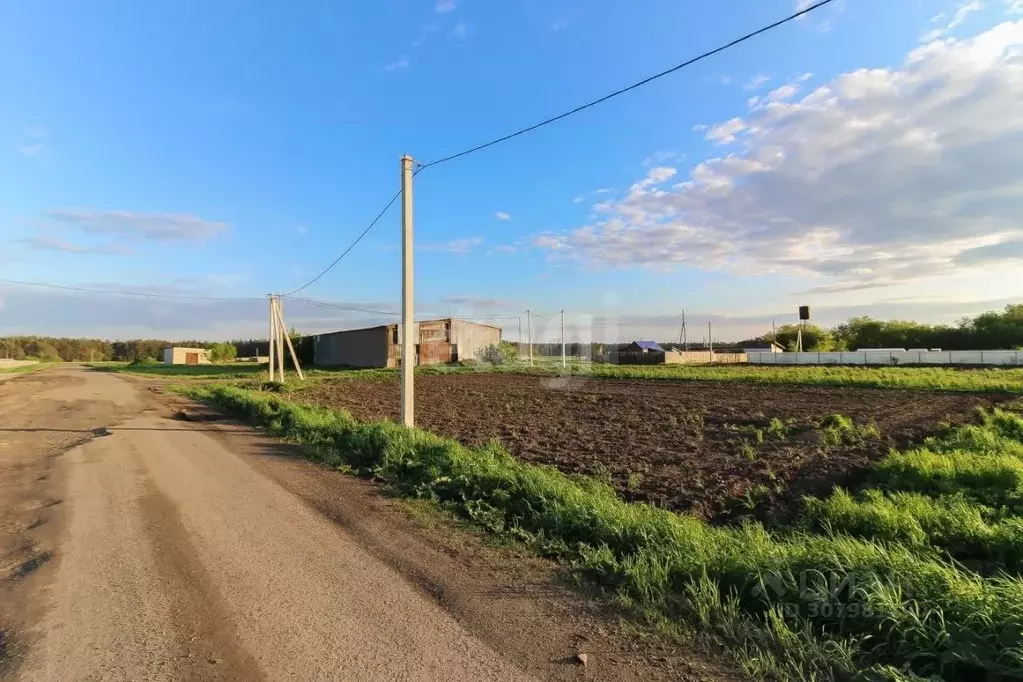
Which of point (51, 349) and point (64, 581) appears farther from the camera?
point (51, 349)

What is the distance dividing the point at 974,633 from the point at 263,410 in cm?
1449

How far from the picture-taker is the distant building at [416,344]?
42250 mm

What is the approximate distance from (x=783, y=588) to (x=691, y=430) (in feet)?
28.7

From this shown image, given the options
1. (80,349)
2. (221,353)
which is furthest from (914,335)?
(80,349)

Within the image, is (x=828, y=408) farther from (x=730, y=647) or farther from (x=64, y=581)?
(x=64, y=581)

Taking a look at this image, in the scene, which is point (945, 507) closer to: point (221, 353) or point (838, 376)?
point (838, 376)

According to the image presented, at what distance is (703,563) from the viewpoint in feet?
13.1

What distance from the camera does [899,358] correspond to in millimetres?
50031

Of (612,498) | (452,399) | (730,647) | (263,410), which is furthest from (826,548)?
(452,399)

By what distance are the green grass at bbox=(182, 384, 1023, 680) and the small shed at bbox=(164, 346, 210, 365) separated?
82.0 metres

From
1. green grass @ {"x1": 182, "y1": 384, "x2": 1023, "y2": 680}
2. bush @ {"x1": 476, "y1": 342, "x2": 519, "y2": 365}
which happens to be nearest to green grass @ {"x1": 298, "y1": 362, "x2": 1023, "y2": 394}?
bush @ {"x1": 476, "y1": 342, "x2": 519, "y2": 365}

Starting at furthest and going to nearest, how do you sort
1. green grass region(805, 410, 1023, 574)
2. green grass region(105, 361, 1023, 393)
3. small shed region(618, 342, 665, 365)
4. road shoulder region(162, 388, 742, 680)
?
small shed region(618, 342, 665, 365)
green grass region(105, 361, 1023, 393)
green grass region(805, 410, 1023, 574)
road shoulder region(162, 388, 742, 680)

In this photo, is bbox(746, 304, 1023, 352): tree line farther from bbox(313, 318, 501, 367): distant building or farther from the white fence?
bbox(313, 318, 501, 367): distant building

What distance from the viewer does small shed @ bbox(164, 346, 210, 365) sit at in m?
77.1
